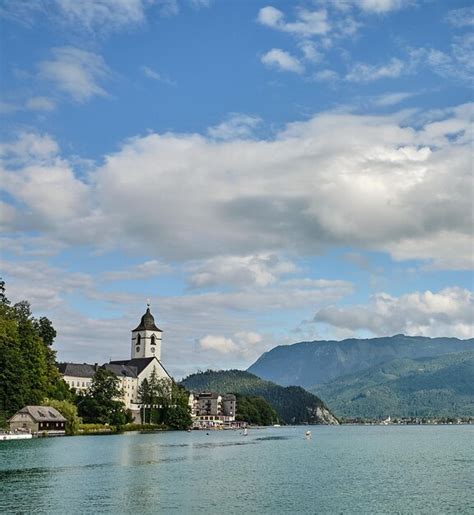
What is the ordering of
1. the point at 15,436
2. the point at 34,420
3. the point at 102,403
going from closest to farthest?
the point at 15,436
the point at 34,420
the point at 102,403

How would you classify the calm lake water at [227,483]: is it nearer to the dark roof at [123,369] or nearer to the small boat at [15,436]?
the small boat at [15,436]

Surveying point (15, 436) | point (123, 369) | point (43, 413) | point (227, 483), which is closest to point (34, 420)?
point (43, 413)

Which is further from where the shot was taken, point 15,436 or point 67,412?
point 67,412

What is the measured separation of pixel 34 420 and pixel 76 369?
7755cm

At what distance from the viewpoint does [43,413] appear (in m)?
117

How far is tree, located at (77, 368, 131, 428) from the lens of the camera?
145 m

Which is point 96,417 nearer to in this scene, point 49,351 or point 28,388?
point 49,351

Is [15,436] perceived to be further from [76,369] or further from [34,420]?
[76,369]

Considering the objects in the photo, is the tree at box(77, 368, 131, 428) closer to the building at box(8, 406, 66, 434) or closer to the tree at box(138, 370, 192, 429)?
the tree at box(138, 370, 192, 429)

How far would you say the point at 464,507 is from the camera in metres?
41.5

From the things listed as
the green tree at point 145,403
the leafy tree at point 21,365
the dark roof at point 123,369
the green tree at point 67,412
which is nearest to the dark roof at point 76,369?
the dark roof at point 123,369

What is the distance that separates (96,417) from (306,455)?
2777 inches

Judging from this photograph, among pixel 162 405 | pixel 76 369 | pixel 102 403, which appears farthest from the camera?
pixel 76 369

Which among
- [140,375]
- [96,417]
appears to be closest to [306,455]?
[96,417]
